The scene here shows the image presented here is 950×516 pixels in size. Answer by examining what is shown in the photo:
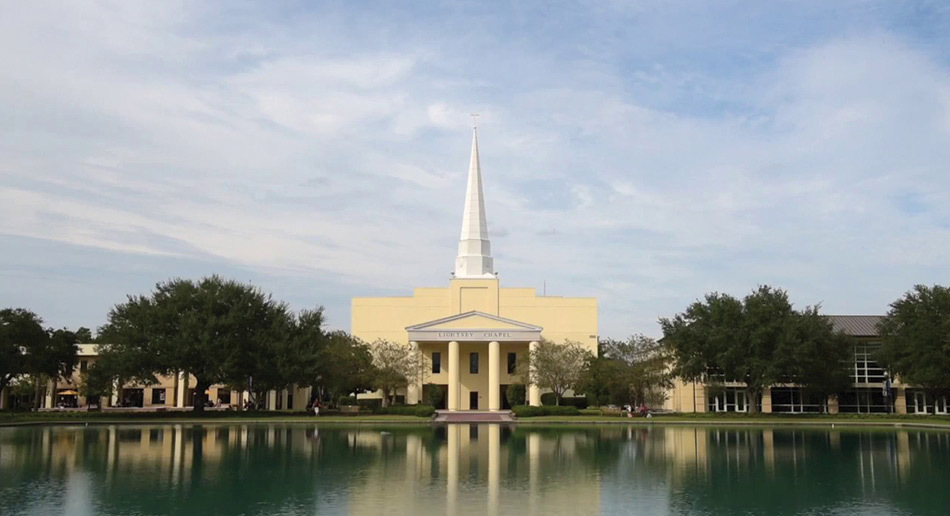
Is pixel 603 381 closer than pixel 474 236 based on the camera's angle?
Yes

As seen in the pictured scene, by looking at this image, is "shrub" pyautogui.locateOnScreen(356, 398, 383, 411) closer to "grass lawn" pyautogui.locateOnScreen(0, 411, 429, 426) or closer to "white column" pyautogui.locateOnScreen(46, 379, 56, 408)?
"grass lawn" pyautogui.locateOnScreen(0, 411, 429, 426)

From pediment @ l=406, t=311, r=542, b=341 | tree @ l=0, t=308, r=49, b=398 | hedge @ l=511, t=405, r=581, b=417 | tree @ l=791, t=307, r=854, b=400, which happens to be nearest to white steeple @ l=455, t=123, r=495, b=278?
pediment @ l=406, t=311, r=542, b=341

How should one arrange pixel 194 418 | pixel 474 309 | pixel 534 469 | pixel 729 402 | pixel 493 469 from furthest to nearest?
pixel 474 309 → pixel 729 402 → pixel 194 418 → pixel 534 469 → pixel 493 469

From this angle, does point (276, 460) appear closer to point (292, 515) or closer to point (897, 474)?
point (292, 515)

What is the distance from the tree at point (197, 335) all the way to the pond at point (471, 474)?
17238 millimetres

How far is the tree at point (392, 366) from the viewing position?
76.1 m

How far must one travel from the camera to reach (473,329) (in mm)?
82750

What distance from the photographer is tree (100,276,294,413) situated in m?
64.7

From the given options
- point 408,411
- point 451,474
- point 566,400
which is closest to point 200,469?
point 451,474

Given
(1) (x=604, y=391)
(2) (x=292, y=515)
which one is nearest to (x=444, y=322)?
(1) (x=604, y=391)

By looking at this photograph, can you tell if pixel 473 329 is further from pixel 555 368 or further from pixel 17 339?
pixel 17 339

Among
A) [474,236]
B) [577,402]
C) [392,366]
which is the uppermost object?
[474,236]

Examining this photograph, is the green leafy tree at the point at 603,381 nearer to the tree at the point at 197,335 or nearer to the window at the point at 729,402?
the window at the point at 729,402

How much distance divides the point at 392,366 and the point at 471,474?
5141 centimetres
